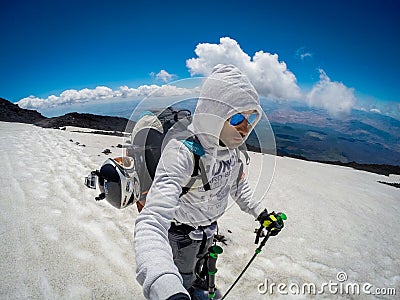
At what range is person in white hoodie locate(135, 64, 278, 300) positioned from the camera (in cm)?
114

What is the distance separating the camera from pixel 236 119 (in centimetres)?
172

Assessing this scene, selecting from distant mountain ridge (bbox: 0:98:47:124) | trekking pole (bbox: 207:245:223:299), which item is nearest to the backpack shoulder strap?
trekking pole (bbox: 207:245:223:299)

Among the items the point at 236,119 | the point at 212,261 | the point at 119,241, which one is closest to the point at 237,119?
the point at 236,119

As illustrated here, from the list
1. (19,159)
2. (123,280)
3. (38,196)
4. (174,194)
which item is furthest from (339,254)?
(19,159)

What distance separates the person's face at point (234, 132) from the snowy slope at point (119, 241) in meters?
1.84

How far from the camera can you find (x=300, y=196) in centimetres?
645

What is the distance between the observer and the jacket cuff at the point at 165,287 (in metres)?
1.02

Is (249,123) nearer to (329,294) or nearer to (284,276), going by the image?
(284,276)

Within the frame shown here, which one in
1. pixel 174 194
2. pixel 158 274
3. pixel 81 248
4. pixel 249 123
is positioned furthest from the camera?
pixel 81 248

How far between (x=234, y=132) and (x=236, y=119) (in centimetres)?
9

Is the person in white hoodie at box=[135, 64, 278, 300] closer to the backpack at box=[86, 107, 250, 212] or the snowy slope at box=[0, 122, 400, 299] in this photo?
the backpack at box=[86, 107, 250, 212]

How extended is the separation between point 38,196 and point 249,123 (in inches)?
163

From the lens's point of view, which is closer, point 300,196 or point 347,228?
point 347,228

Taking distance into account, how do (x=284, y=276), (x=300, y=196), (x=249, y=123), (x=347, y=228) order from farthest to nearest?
(x=300, y=196), (x=347, y=228), (x=284, y=276), (x=249, y=123)
